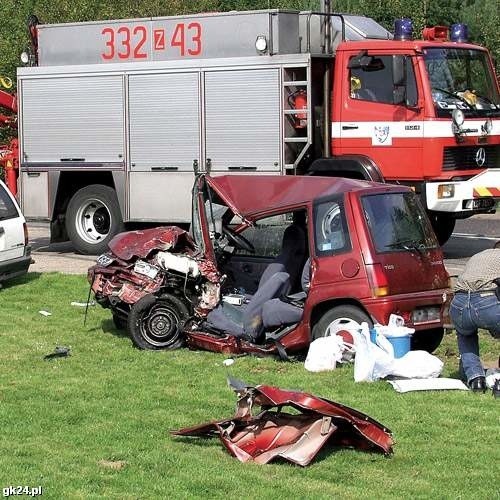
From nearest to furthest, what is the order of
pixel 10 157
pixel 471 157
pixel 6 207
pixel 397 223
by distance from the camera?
pixel 397 223, pixel 6 207, pixel 471 157, pixel 10 157

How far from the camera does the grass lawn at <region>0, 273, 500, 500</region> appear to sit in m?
6.22

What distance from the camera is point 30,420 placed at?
7750 millimetres

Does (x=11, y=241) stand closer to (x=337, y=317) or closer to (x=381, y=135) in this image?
(x=381, y=135)

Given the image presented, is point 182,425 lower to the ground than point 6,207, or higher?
lower

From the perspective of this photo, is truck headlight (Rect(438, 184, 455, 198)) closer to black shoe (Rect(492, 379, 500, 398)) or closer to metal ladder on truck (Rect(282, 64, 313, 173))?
metal ladder on truck (Rect(282, 64, 313, 173))

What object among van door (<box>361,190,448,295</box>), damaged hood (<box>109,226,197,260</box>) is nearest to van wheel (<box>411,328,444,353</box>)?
van door (<box>361,190,448,295</box>)

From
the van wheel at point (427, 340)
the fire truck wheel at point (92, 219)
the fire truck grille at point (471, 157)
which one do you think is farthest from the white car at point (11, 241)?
the van wheel at point (427, 340)

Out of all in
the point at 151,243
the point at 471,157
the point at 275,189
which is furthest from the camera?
the point at 471,157

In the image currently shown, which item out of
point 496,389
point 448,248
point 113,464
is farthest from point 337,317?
point 448,248

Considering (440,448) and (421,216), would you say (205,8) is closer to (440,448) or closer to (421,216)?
(421,216)

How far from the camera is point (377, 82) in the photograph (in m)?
15.7

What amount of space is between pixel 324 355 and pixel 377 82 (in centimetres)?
725

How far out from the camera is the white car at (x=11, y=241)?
14.2 m

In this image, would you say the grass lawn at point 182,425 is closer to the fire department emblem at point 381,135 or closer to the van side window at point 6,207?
the van side window at point 6,207
